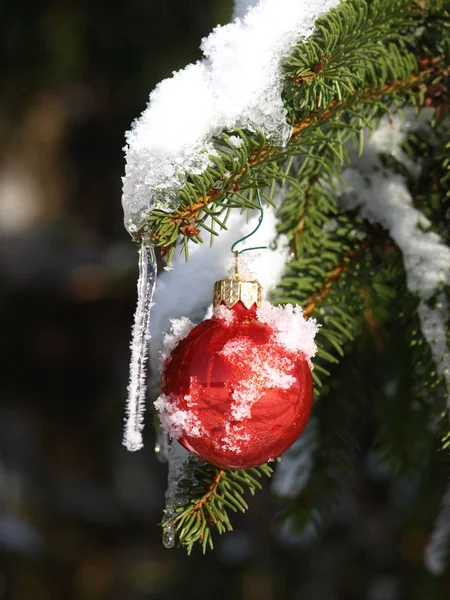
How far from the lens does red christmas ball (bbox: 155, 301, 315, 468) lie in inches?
19.1

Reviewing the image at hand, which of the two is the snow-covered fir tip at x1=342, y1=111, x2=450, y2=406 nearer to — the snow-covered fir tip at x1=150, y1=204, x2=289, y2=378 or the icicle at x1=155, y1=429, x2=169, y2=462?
the snow-covered fir tip at x1=150, y1=204, x2=289, y2=378

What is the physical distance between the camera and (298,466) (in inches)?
33.1

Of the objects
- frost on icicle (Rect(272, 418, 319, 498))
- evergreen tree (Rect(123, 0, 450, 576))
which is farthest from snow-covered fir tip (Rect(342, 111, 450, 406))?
frost on icicle (Rect(272, 418, 319, 498))

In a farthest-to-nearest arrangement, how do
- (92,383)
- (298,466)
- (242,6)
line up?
(92,383) < (298,466) < (242,6)

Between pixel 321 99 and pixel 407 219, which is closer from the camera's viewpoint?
pixel 321 99

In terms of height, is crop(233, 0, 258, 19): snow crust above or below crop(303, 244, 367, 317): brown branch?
above

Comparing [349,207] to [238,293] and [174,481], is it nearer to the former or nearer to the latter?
[238,293]

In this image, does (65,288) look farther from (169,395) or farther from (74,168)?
(169,395)

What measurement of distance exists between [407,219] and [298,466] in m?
0.36

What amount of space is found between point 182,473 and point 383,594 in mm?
1235

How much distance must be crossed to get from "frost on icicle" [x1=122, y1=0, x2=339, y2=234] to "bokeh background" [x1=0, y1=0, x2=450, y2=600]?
3.33 ft

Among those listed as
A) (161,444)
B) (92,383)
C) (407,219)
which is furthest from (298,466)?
(92,383)

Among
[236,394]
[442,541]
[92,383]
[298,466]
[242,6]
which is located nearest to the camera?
[236,394]

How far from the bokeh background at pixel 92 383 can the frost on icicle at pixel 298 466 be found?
2.20 ft
